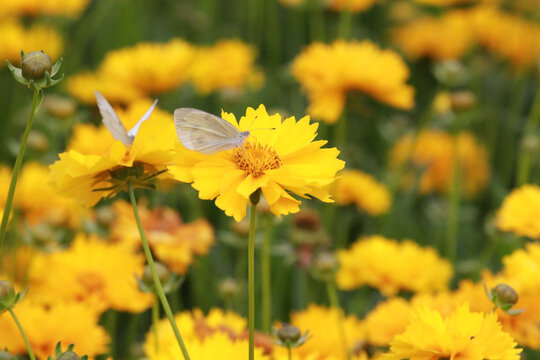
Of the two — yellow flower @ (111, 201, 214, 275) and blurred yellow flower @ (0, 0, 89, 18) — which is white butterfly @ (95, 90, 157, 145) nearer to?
yellow flower @ (111, 201, 214, 275)

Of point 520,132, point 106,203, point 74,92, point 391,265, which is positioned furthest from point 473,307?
point 520,132

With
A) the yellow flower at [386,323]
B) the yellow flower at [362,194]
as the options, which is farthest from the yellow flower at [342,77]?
the yellow flower at [386,323]

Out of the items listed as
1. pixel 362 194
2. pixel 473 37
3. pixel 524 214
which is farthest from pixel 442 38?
pixel 524 214

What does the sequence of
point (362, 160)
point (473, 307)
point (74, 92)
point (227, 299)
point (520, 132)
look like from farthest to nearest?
point (520, 132)
point (362, 160)
point (74, 92)
point (227, 299)
point (473, 307)

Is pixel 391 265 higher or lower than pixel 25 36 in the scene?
lower

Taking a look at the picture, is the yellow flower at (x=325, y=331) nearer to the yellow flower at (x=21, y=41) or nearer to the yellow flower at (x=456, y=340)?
the yellow flower at (x=456, y=340)

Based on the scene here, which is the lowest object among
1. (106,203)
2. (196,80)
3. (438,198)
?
(438,198)

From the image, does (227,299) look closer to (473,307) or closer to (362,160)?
(473,307)
